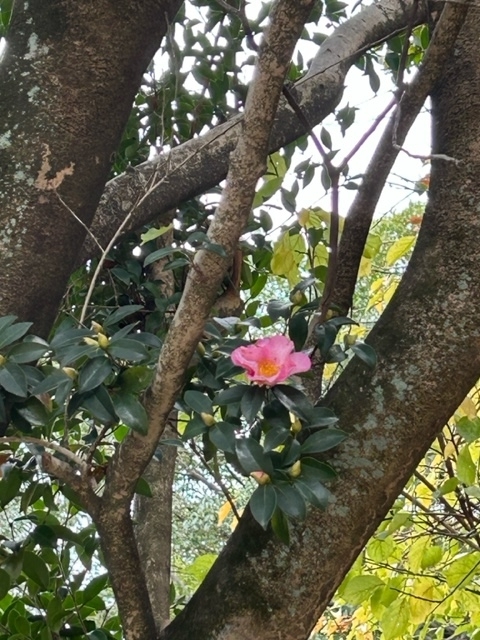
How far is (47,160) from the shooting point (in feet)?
2.41

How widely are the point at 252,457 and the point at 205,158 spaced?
0.55 meters

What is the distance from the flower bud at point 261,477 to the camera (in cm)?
56

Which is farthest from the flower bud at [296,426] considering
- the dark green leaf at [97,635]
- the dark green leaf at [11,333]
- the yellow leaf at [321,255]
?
the yellow leaf at [321,255]

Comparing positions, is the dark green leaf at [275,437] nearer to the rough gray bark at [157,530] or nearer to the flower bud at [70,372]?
the flower bud at [70,372]

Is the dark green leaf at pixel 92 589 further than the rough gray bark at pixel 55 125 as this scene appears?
Yes

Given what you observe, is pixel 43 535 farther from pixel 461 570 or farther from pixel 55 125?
pixel 461 570

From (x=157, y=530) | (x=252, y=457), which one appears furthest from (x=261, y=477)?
(x=157, y=530)

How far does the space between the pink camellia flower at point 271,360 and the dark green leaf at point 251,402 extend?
10 millimetres

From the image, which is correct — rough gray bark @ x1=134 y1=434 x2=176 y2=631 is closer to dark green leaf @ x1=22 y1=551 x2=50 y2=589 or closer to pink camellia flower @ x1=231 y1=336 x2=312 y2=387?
dark green leaf @ x1=22 y1=551 x2=50 y2=589

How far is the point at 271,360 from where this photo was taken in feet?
1.95

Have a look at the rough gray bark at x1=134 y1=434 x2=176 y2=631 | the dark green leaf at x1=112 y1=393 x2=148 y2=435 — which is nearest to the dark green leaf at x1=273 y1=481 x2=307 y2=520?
the dark green leaf at x1=112 y1=393 x2=148 y2=435

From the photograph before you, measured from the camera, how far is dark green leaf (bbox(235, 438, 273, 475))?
1.84 ft

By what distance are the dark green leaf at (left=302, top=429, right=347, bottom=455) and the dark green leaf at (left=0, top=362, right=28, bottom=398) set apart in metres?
0.23

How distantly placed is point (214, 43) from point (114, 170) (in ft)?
0.87
